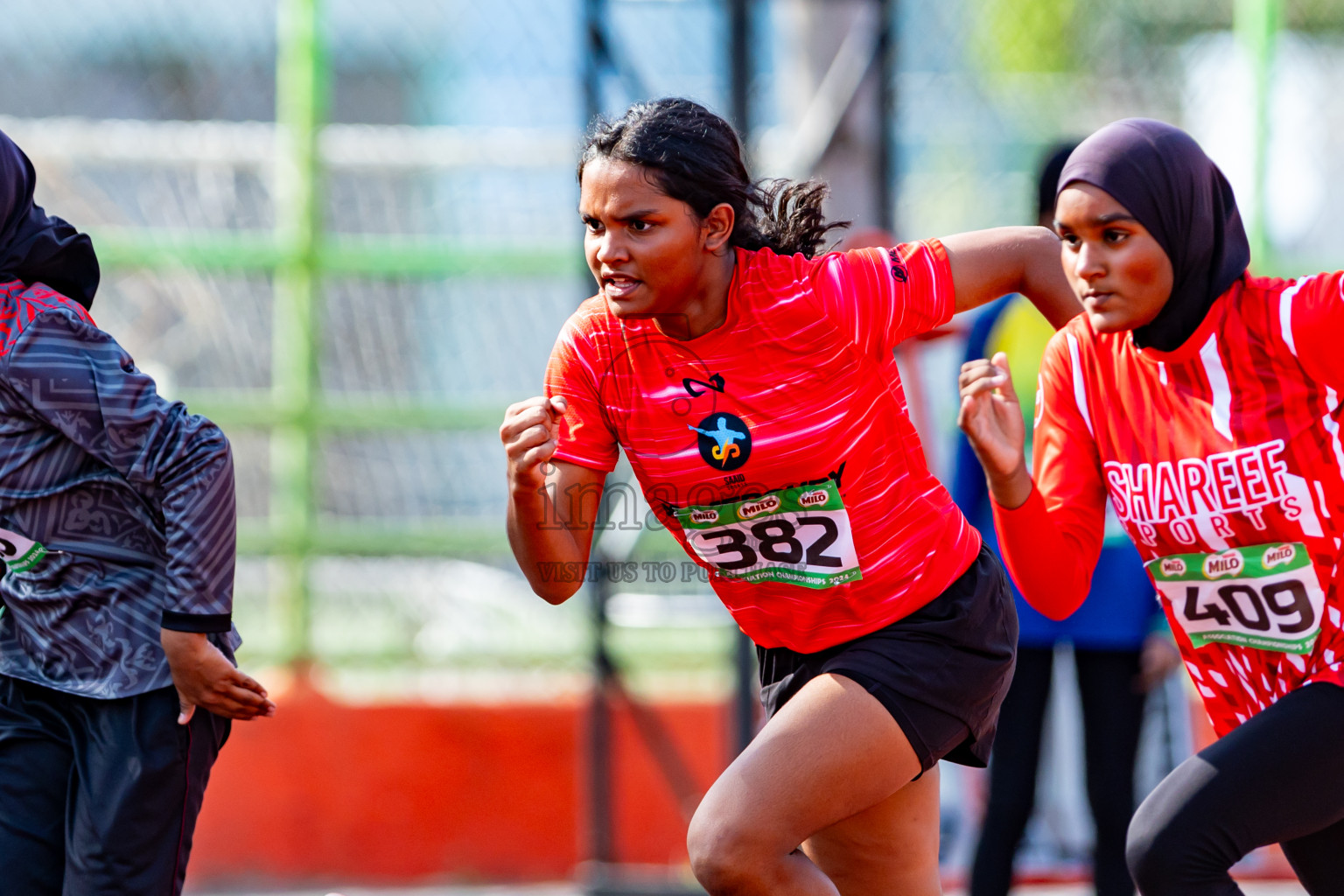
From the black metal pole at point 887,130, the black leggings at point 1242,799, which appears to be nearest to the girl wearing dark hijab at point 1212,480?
the black leggings at point 1242,799

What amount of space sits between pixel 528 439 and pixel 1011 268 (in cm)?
103

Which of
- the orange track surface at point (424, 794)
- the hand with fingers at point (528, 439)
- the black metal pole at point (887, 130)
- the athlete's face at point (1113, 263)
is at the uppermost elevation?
the black metal pole at point (887, 130)

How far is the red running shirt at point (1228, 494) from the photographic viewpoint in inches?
100

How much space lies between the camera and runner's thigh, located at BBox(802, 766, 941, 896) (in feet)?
9.06

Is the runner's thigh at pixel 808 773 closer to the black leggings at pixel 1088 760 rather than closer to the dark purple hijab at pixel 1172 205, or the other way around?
the dark purple hijab at pixel 1172 205

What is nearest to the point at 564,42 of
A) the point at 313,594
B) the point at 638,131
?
the point at 313,594

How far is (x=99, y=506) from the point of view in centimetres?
258

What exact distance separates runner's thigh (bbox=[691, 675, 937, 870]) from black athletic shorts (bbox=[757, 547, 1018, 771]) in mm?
45

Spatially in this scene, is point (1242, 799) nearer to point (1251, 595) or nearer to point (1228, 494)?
point (1251, 595)

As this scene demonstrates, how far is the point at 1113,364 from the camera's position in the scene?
275cm

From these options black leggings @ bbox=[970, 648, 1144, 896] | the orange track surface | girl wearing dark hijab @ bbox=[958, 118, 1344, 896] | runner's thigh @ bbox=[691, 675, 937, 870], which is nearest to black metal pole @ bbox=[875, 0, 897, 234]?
black leggings @ bbox=[970, 648, 1144, 896]

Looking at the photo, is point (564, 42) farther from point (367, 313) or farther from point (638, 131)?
point (638, 131)

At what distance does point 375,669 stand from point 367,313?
1338 mm

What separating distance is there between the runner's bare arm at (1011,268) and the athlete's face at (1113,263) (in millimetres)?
203
